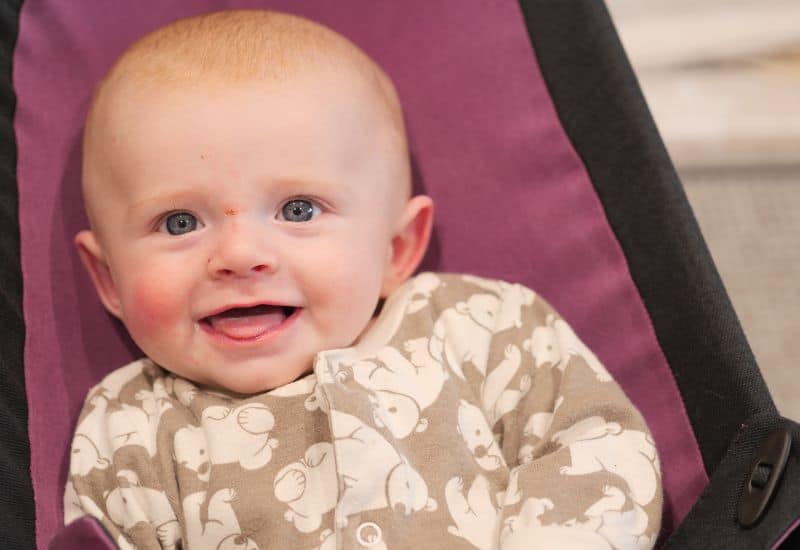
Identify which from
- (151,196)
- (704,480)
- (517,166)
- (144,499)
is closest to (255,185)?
(151,196)

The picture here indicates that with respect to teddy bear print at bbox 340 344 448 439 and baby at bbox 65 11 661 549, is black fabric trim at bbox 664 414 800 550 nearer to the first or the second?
baby at bbox 65 11 661 549

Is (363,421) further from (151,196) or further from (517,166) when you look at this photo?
(517,166)

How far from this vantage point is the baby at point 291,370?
962mm

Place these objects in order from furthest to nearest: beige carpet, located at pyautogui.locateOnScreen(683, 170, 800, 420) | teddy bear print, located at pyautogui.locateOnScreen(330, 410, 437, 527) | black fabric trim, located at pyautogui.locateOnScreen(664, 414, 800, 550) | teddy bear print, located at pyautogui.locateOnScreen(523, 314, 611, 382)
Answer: beige carpet, located at pyautogui.locateOnScreen(683, 170, 800, 420), teddy bear print, located at pyautogui.locateOnScreen(523, 314, 611, 382), teddy bear print, located at pyautogui.locateOnScreen(330, 410, 437, 527), black fabric trim, located at pyautogui.locateOnScreen(664, 414, 800, 550)

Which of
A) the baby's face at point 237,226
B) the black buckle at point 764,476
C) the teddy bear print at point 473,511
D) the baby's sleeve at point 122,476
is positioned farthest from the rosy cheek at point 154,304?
the black buckle at point 764,476

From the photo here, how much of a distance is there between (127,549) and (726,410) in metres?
0.61

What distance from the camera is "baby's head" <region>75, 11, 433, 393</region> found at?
3.28 feet

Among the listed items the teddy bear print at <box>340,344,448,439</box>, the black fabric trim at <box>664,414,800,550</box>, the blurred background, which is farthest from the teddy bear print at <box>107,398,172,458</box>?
the blurred background

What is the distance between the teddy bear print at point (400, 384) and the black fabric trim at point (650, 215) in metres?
0.27

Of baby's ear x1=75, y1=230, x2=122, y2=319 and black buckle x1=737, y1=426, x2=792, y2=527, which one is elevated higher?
baby's ear x1=75, y1=230, x2=122, y2=319

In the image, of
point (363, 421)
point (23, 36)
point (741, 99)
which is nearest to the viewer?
point (363, 421)

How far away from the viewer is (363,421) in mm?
970

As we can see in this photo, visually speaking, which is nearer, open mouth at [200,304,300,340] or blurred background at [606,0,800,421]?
open mouth at [200,304,300,340]

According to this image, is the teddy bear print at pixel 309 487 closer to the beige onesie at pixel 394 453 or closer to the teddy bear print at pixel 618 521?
the beige onesie at pixel 394 453
